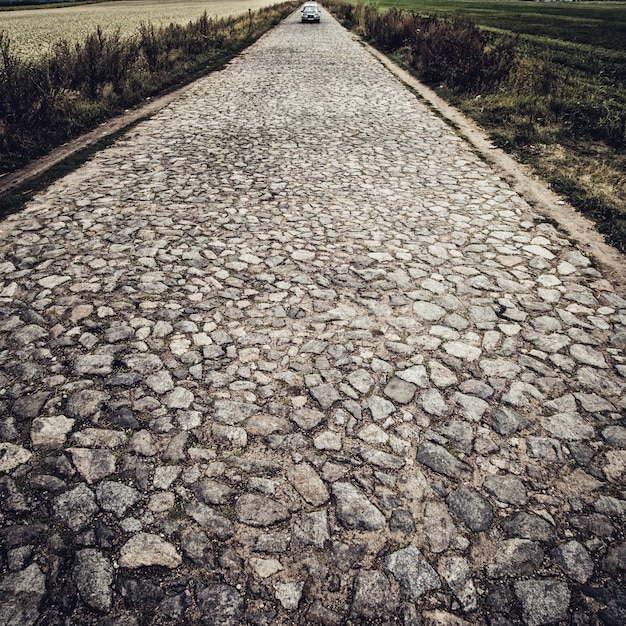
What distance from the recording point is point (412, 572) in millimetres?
2268

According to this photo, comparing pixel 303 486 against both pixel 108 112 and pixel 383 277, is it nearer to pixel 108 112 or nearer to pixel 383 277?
pixel 383 277

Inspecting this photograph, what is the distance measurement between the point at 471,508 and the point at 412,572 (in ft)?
1.78

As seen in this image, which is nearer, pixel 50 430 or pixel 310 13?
pixel 50 430

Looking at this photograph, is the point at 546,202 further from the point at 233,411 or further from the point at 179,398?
the point at 179,398

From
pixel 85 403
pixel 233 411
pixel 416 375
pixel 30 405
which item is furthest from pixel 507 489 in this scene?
pixel 30 405

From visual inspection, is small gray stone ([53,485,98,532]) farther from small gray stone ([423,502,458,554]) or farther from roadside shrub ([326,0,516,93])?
roadside shrub ([326,0,516,93])

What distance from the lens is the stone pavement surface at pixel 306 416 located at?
87.0 inches

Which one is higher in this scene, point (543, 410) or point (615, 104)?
point (615, 104)

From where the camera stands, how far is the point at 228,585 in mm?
2195

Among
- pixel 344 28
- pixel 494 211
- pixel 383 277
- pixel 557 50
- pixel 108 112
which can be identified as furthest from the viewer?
pixel 344 28

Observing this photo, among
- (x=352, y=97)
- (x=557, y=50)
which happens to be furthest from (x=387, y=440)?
(x=557, y=50)

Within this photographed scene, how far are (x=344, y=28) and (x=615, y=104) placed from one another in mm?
31679

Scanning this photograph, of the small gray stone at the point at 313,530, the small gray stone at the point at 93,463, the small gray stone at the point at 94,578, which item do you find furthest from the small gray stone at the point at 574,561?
the small gray stone at the point at 93,463

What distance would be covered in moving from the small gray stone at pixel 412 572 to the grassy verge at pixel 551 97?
4854 millimetres
